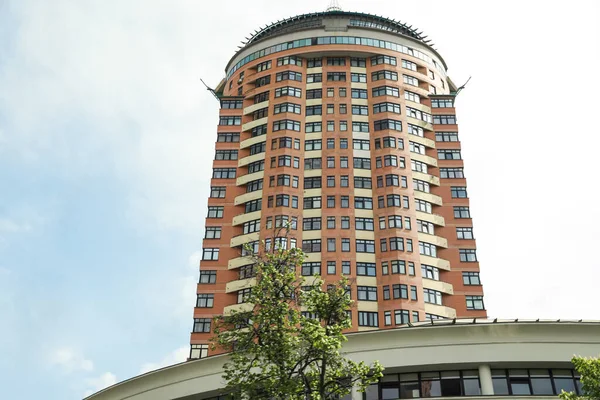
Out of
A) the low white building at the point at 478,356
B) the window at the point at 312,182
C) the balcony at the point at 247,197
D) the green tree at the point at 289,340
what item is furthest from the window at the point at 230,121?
the green tree at the point at 289,340

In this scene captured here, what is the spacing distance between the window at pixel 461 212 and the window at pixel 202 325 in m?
27.2

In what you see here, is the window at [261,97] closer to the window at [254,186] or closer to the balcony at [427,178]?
the window at [254,186]

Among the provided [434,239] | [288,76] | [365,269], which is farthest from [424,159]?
[288,76]

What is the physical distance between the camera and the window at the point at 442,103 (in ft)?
216

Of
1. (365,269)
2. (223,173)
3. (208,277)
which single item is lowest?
(208,277)

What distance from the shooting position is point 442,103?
66.1m

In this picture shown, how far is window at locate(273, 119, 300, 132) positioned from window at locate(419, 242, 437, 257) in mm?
18840

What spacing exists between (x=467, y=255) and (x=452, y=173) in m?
9.96

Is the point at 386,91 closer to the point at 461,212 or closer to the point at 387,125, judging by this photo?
the point at 387,125

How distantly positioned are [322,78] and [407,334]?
42254mm

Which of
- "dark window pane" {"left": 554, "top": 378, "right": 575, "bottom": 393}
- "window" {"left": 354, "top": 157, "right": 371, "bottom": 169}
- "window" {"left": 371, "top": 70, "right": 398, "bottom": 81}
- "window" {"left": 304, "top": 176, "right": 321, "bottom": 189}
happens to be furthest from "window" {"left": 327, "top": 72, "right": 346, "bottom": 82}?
"dark window pane" {"left": 554, "top": 378, "right": 575, "bottom": 393}

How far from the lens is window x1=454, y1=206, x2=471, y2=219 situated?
5778 cm

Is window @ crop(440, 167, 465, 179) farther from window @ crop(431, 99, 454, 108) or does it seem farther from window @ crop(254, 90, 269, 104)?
window @ crop(254, 90, 269, 104)

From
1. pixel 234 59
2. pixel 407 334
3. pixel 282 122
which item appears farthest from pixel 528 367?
pixel 234 59
